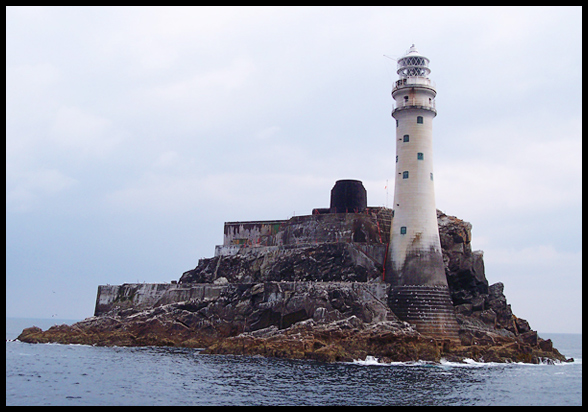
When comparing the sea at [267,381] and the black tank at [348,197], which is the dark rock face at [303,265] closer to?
the black tank at [348,197]

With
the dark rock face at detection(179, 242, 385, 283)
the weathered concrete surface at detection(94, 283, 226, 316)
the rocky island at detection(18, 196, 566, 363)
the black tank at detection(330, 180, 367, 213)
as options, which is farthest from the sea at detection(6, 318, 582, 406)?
the black tank at detection(330, 180, 367, 213)

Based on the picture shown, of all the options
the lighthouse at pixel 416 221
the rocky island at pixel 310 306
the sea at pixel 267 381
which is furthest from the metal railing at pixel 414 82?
the sea at pixel 267 381

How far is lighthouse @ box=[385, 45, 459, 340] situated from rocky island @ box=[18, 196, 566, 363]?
1240mm

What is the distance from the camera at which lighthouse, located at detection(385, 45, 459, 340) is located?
4656 centimetres

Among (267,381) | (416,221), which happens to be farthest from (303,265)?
(267,381)

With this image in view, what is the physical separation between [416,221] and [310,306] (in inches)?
424

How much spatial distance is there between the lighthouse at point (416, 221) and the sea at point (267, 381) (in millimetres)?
4873

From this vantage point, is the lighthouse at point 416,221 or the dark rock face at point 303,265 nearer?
the lighthouse at point 416,221

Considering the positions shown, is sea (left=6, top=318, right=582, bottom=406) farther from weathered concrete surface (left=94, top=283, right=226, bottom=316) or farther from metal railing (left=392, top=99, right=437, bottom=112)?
metal railing (left=392, top=99, right=437, bottom=112)

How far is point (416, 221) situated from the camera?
1907 inches

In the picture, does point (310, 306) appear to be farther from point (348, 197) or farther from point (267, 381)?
point (348, 197)

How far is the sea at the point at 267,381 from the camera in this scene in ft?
95.5

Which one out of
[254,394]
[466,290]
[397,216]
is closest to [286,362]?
[254,394]
